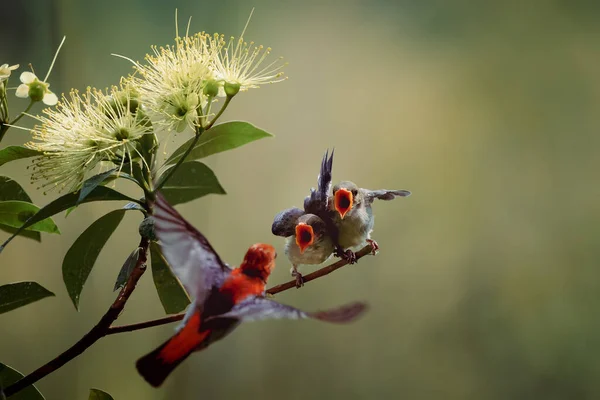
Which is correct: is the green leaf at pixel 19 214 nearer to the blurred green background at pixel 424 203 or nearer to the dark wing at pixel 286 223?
the dark wing at pixel 286 223

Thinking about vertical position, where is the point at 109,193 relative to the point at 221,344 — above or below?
above

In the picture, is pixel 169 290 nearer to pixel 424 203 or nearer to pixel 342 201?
pixel 342 201

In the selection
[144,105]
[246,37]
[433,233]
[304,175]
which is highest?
[246,37]

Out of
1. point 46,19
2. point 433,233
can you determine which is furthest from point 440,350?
point 46,19

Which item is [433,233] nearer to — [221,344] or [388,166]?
[388,166]

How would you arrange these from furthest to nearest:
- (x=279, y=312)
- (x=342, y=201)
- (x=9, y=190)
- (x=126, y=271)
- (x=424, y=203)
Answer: (x=424, y=203) < (x=9, y=190) < (x=126, y=271) < (x=342, y=201) < (x=279, y=312)

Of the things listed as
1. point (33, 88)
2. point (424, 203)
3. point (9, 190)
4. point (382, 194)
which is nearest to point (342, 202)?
point (382, 194)

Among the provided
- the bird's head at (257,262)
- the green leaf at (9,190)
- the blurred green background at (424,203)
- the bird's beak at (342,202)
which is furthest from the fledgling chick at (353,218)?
the blurred green background at (424,203)
